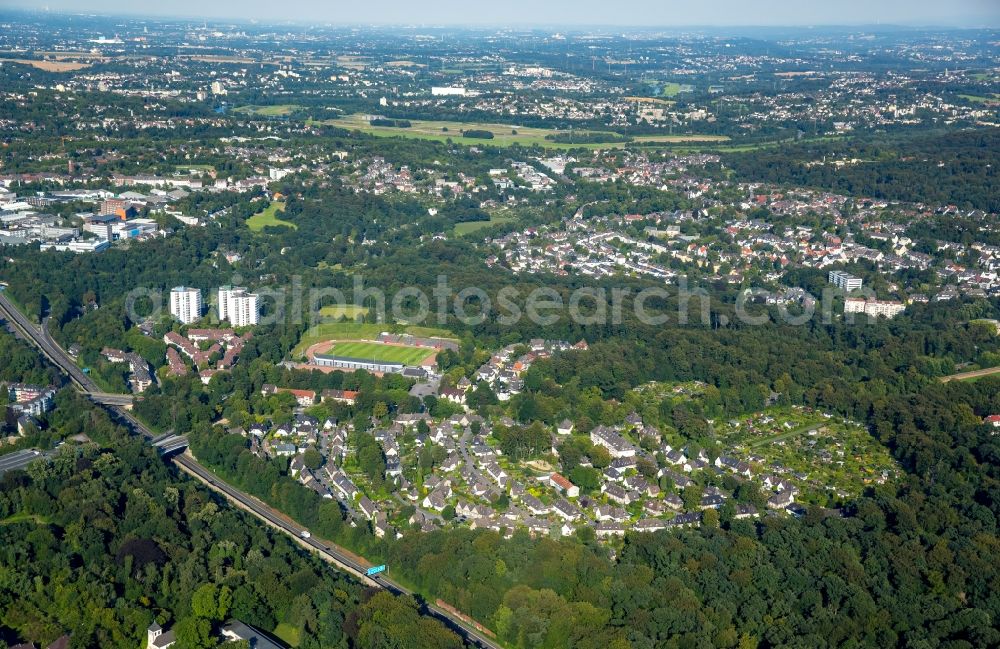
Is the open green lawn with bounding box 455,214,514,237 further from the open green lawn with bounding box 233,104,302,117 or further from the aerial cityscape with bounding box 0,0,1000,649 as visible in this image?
the open green lawn with bounding box 233,104,302,117

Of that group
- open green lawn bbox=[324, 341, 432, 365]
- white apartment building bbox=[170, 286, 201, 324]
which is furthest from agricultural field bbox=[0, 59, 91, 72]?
open green lawn bbox=[324, 341, 432, 365]

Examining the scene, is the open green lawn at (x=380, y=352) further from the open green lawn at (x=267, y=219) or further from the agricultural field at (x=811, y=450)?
the open green lawn at (x=267, y=219)

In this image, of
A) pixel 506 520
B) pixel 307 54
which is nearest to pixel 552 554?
pixel 506 520

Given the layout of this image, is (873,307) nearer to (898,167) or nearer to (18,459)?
(898,167)

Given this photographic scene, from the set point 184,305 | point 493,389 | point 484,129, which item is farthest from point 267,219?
point 484,129

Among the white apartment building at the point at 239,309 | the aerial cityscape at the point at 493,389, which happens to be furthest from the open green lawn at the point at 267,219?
the white apartment building at the point at 239,309

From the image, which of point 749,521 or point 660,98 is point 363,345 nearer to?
point 749,521
